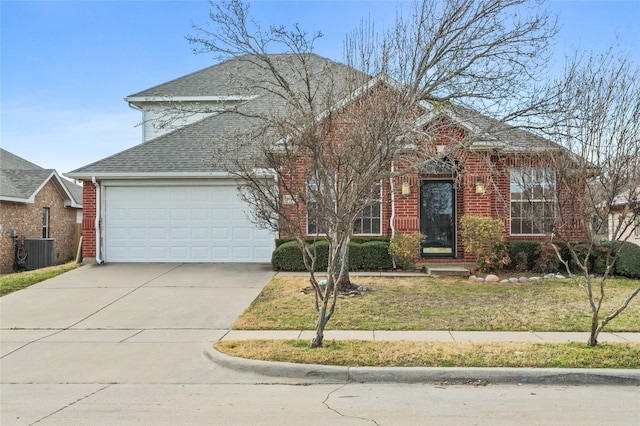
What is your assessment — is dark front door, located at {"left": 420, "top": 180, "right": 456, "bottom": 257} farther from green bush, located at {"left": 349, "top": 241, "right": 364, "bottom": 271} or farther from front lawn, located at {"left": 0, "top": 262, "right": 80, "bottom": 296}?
front lawn, located at {"left": 0, "top": 262, "right": 80, "bottom": 296}

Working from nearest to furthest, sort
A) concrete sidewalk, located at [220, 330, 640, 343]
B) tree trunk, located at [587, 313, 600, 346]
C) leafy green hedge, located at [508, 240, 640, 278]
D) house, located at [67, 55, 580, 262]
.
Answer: tree trunk, located at [587, 313, 600, 346], concrete sidewalk, located at [220, 330, 640, 343], leafy green hedge, located at [508, 240, 640, 278], house, located at [67, 55, 580, 262]

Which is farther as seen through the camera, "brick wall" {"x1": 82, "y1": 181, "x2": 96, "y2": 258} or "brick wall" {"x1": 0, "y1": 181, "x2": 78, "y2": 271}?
"brick wall" {"x1": 0, "y1": 181, "x2": 78, "y2": 271}

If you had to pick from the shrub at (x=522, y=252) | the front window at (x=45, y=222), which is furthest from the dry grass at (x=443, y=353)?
the front window at (x=45, y=222)

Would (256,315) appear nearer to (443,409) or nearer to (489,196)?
(443,409)

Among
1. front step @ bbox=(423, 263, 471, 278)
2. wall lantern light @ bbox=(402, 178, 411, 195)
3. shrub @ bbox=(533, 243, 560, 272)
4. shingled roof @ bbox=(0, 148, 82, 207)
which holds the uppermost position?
shingled roof @ bbox=(0, 148, 82, 207)

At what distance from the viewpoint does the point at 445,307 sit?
9.79 metres

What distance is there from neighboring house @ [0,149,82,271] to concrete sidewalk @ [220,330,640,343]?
14950mm

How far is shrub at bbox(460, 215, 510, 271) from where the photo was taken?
1327cm

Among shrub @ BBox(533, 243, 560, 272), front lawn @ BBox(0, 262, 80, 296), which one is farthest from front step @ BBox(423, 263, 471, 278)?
front lawn @ BBox(0, 262, 80, 296)

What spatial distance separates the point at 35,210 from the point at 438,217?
1682cm

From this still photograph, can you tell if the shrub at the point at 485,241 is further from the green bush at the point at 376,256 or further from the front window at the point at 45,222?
the front window at the point at 45,222

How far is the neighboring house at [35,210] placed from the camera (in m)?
19.1

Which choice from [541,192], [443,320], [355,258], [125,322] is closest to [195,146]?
[355,258]

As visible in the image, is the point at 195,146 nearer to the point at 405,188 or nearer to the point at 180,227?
the point at 180,227
